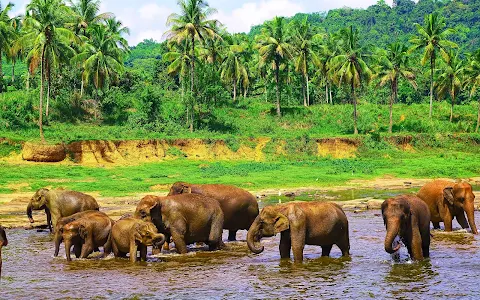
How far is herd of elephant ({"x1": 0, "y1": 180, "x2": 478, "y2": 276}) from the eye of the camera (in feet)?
45.2

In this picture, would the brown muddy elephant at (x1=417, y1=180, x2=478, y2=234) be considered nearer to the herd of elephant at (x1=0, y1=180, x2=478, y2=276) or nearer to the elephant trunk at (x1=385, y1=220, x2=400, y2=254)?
the herd of elephant at (x1=0, y1=180, x2=478, y2=276)

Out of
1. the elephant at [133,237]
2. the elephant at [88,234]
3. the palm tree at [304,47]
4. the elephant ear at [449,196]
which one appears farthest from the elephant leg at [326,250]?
the palm tree at [304,47]

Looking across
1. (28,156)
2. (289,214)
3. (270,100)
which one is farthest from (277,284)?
(270,100)

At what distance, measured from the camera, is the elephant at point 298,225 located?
1378 cm

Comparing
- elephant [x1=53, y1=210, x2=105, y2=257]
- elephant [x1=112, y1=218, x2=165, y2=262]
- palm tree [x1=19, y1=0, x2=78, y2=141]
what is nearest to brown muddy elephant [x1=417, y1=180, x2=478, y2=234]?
elephant [x1=112, y1=218, x2=165, y2=262]

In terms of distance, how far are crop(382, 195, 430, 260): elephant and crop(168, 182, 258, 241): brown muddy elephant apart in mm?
4702

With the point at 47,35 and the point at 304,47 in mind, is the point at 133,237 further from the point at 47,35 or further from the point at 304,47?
the point at 304,47

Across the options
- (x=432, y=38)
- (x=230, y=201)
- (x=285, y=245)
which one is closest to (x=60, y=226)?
(x=230, y=201)

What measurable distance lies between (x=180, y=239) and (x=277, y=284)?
355 centimetres

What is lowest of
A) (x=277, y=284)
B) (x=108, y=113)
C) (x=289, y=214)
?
(x=277, y=284)

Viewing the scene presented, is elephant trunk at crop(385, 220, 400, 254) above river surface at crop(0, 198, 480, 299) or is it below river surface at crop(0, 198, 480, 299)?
above

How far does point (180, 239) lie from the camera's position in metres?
15.4

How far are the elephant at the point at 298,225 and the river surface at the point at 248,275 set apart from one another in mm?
474

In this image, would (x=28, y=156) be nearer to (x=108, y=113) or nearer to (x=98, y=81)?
(x=98, y=81)
